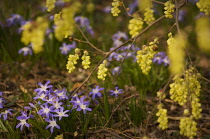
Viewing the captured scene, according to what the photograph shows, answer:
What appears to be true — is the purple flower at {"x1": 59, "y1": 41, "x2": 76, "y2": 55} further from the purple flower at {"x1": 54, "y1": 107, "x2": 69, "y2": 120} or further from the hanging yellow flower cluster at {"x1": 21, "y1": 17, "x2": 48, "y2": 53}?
the hanging yellow flower cluster at {"x1": 21, "y1": 17, "x2": 48, "y2": 53}

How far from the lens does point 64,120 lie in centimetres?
209

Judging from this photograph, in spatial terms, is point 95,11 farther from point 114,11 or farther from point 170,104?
point 114,11

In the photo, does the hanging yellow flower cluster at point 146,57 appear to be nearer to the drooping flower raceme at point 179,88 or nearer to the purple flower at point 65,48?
the drooping flower raceme at point 179,88

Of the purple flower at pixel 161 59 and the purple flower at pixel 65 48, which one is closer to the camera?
the purple flower at pixel 161 59

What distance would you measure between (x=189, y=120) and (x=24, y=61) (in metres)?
2.55

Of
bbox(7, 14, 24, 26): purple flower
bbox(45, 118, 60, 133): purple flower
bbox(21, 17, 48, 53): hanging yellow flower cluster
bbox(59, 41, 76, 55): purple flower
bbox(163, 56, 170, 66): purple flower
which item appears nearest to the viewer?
bbox(21, 17, 48, 53): hanging yellow flower cluster

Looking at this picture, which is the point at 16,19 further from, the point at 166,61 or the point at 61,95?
the point at 166,61

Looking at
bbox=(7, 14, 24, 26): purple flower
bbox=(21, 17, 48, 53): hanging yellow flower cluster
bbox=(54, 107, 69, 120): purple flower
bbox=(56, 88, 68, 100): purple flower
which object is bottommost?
bbox=(54, 107, 69, 120): purple flower

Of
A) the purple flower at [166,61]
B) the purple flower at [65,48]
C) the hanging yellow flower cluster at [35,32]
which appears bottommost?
the hanging yellow flower cluster at [35,32]

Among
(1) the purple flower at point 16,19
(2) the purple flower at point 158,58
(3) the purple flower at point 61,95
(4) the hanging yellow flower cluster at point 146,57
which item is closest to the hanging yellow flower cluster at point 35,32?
(4) the hanging yellow flower cluster at point 146,57

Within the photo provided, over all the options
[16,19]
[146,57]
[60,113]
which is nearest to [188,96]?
[146,57]

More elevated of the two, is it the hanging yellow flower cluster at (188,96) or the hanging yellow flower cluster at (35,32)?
the hanging yellow flower cluster at (35,32)

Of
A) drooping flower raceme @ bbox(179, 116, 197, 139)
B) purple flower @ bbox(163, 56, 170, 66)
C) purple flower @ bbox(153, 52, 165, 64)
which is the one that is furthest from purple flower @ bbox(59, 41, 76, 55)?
drooping flower raceme @ bbox(179, 116, 197, 139)

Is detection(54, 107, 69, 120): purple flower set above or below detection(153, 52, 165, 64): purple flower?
below
